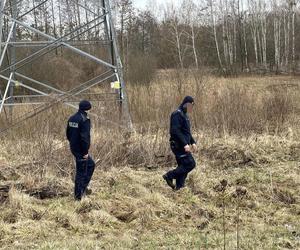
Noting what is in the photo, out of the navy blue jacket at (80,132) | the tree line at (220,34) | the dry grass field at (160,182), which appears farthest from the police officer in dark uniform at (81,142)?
the tree line at (220,34)

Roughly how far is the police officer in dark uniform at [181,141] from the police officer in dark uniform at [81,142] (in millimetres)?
1346

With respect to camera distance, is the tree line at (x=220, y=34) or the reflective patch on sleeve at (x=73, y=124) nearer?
the reflective patch on sleeve at (x=73, y=124)

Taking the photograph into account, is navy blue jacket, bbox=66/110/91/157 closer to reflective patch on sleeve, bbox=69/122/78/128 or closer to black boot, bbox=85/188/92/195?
reflective patch on sleeve, bbox=69/122/78/128

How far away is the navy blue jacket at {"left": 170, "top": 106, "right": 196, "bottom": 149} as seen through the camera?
741 centimetres

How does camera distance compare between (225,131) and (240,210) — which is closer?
(240,210)

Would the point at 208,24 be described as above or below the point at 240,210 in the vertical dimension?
above

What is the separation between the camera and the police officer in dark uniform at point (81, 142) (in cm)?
682

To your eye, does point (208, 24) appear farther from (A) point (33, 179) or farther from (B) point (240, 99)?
(A) point (33, 179)

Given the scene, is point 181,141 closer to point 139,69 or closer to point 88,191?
point 88,191

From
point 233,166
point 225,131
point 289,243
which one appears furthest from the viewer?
point 225,131

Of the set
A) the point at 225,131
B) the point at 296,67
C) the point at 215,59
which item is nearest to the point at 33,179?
the point at 225,131

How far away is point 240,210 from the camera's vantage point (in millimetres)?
6574

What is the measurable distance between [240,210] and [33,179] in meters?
3.38

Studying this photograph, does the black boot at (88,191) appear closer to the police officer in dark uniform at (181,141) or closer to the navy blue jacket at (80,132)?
the navy blue jacket at (80,132)
